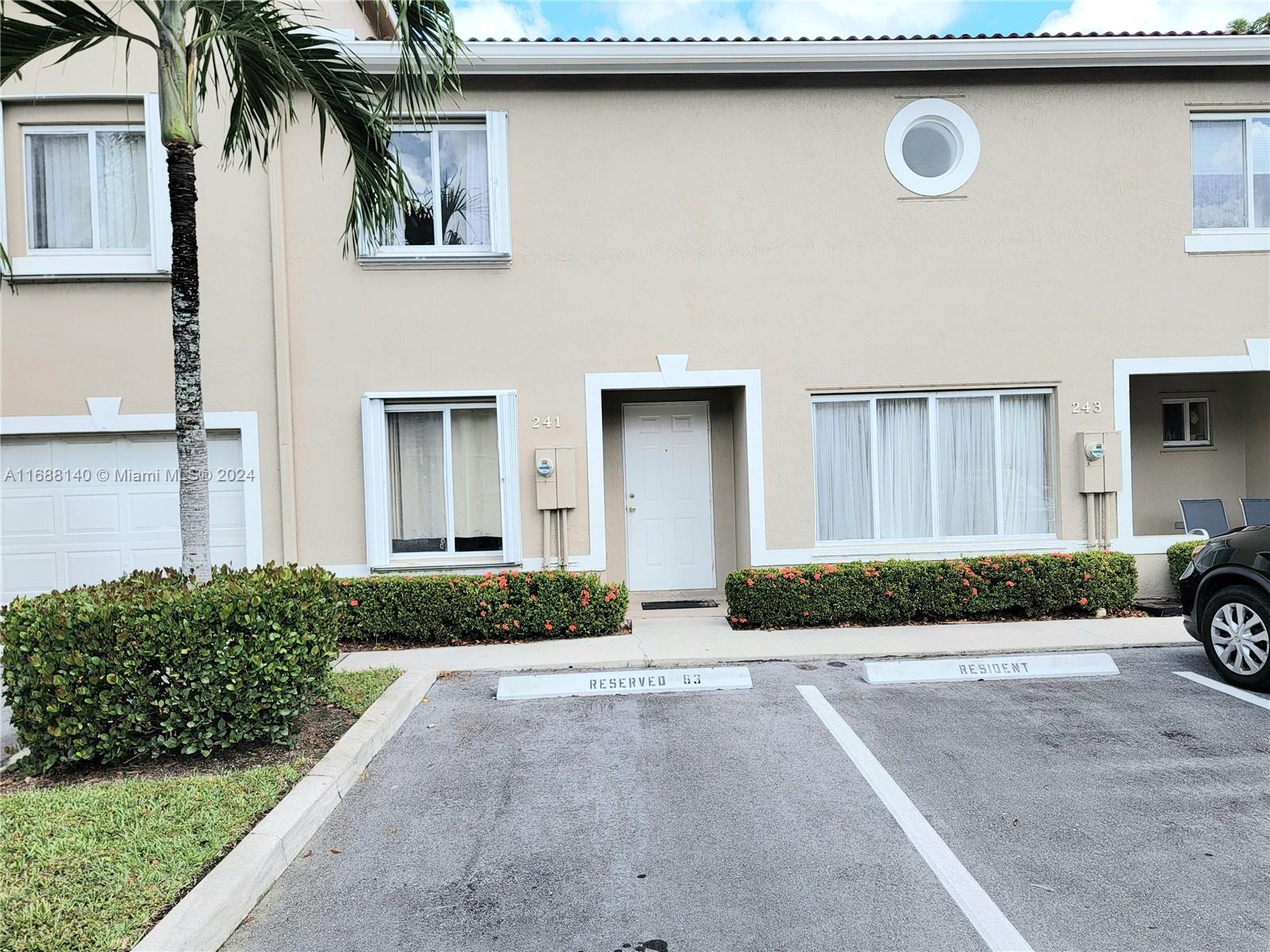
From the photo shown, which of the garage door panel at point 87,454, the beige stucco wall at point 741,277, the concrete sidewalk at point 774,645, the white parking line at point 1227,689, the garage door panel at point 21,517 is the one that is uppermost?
the beige stucco wall at point 741,277

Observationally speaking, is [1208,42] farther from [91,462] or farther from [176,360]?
[91,462]

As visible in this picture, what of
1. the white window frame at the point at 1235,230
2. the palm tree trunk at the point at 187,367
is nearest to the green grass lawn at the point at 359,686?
the palm tree trunk at the point at 187,367

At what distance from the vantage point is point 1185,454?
32.9 feet

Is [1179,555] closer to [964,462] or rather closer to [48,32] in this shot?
[964,462]

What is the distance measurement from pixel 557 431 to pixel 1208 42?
8.23m

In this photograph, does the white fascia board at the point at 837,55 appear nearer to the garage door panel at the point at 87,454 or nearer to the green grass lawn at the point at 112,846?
Result: the garage door panel at the point at 87,454

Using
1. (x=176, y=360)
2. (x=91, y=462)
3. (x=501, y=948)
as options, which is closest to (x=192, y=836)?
(x=501, y=948)

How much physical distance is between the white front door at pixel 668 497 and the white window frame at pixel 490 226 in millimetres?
2467

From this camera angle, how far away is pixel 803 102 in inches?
344

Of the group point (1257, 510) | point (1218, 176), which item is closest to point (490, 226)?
point (1218, 176)

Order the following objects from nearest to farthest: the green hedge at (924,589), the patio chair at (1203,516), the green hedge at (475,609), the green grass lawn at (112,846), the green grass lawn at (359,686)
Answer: the green grass lawn at (112,846) < the green grass lawn at (359,686) < the green hedge at (475,609) < the green hedge at (924,589) < the patio chair at (1203,516)

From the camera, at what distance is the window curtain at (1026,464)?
8992 mm

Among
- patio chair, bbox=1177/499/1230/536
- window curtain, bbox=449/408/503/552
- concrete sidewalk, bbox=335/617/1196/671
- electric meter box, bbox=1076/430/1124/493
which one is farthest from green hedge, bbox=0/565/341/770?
patio chair, bbox=1177/499/1230/536

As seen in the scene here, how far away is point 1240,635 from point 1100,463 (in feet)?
10.7
